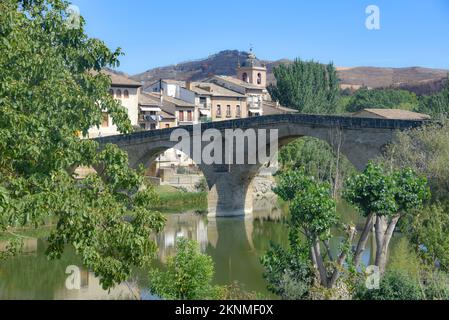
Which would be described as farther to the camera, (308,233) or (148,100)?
(148,100)

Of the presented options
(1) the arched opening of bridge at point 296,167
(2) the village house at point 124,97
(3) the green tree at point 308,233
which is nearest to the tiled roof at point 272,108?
(1) the arched opening of bridge at point 296,167

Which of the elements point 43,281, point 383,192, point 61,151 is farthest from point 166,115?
point 61,151

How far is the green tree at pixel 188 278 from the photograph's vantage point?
35.9 feet

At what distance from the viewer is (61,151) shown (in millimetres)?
8289

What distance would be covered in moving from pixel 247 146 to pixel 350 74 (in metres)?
116

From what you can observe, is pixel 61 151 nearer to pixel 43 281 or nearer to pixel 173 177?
pixel 43 281

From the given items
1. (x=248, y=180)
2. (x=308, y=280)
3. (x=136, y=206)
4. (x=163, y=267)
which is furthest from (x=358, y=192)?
(x=248, y=180)

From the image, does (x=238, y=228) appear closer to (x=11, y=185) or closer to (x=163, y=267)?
(x=163, y=267)

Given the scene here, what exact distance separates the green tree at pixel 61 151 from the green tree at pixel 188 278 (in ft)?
6.88

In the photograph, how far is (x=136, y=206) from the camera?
8844 mm

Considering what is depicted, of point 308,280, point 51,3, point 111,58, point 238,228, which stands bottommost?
point 238,228

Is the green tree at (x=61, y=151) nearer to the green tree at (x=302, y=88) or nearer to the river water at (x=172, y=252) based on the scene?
the river water at (x=172, y=252)

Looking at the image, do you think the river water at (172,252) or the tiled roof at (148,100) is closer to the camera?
the river water at (172,252)
